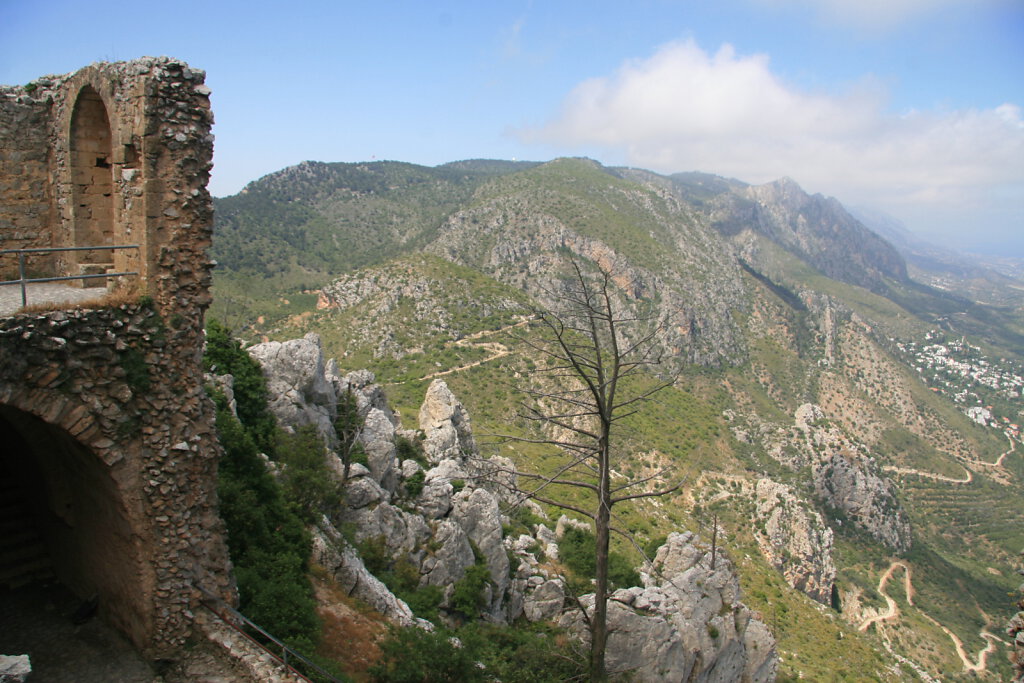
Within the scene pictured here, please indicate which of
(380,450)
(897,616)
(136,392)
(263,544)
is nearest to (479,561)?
(380,450)

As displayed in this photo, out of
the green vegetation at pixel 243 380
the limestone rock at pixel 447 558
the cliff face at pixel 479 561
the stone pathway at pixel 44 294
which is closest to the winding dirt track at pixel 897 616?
the cliff face at pixel 479 561

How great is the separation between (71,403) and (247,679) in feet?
13.7

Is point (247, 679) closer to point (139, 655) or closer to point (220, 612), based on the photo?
point (220, 612)

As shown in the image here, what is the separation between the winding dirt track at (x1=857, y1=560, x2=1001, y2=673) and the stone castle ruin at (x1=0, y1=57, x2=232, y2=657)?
5131cm

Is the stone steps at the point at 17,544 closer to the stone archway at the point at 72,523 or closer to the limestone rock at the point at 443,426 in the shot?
the stone archway at the point at 72,523

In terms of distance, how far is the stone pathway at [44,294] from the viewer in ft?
23.9

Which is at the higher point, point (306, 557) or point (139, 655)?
point (139, 655)

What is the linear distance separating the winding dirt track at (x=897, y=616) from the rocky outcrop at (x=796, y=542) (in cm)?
482

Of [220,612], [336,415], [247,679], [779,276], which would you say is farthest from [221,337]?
[779,276]

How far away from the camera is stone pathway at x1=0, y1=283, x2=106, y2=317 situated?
728 cm

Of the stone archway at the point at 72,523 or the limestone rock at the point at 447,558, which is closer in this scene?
the stone archway at the point at 72,523

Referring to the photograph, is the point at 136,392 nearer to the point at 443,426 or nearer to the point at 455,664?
the point at 455,664

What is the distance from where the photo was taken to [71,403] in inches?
263

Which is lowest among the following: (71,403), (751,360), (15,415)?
(751,360)
